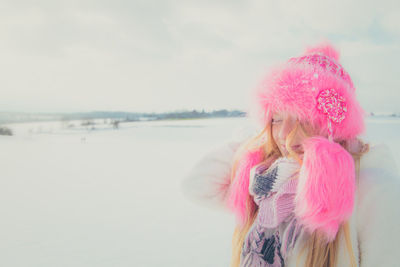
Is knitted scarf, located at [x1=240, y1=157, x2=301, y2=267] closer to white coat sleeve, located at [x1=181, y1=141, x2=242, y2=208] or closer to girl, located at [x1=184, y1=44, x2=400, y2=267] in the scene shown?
girl, located at [x1=184, y1=44, x2=400, y2=267]

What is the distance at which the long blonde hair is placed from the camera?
84 centimetres

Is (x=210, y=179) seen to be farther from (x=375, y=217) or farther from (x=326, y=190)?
(x=375, y=217)

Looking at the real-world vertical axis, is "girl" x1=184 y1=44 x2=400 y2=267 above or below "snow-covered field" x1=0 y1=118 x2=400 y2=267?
above

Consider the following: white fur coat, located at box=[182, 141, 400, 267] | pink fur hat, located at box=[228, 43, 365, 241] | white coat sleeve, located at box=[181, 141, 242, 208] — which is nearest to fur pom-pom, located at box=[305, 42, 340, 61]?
pink fur hat, located at box=[228, 43, 365, 241]

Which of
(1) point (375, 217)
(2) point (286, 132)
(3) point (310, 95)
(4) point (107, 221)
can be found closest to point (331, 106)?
(3) point (310, 95)

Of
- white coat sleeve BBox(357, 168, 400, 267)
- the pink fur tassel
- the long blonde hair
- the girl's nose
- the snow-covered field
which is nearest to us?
white coat sleeve BBox(357, 168, 400, 267)

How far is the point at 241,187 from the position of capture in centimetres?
107

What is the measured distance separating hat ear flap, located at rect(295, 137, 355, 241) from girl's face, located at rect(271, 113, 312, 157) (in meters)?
0.10

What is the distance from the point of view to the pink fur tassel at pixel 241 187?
1061 mm

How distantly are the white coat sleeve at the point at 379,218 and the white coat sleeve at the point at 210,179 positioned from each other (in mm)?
572

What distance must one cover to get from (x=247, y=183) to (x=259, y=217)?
0.53ft

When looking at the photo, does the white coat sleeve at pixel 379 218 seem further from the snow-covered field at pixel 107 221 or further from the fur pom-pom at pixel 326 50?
the fur pom-pom at pixel 326 50

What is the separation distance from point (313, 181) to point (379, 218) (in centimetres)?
20

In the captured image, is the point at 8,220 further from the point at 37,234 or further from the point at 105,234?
the point at 105,234
